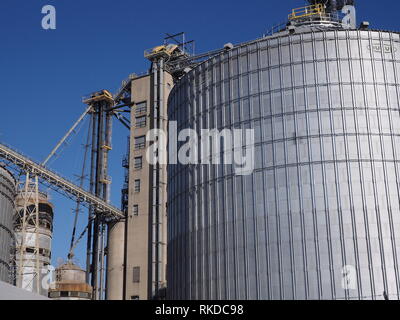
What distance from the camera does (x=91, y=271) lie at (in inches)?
2788

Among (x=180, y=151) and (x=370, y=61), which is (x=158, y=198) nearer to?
(x=180, y=151)

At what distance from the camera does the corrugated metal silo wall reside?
186 ft

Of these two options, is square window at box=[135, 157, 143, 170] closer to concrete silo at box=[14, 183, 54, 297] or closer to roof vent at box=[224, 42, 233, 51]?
concrete silo at box=[14, 183, 54, 297]

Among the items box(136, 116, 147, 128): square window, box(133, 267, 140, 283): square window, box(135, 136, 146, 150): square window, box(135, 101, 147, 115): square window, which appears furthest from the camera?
box(135, 101, 147, 115): square window

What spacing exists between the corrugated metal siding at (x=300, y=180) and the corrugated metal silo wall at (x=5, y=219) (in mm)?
18495

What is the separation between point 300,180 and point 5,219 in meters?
30.6

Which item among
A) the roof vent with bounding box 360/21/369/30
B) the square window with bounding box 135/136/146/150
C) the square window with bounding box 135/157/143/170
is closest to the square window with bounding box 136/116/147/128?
the square window with bounding box 135/136/146/150

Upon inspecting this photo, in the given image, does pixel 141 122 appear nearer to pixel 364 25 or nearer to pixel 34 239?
pixel 34 239

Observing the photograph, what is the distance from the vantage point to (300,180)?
Result: 1626 inches

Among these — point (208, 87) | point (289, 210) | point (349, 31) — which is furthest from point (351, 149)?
point (208, 87)

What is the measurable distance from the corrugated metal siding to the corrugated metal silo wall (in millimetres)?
18495

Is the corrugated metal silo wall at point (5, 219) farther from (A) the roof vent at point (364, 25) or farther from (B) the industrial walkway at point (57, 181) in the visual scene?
(A) the roof vent at point (364, 25)

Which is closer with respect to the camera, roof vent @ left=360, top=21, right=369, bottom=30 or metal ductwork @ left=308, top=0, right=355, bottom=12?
roof vent @ left=360, top=21, right=369, bottom=30
